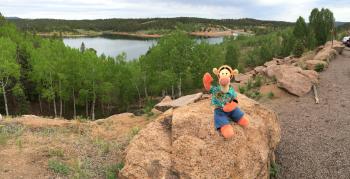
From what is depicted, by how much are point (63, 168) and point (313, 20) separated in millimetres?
42798

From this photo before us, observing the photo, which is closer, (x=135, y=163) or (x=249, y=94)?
(x=135, y=163)

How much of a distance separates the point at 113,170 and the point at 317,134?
860 centimetres

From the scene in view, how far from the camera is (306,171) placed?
1211 centimetres

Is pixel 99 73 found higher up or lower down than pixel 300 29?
lower down

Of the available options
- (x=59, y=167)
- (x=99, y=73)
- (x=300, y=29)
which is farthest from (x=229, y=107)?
(x=300, y=29)

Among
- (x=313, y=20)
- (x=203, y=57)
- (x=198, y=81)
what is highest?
(x=313, y=20)

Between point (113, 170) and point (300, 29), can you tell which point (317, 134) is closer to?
point (113, 170)

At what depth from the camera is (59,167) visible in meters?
10.4

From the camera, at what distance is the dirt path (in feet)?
40.0

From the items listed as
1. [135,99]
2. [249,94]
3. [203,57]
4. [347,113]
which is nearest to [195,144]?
[347,113]

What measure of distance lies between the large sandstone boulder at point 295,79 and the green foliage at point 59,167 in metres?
14.5

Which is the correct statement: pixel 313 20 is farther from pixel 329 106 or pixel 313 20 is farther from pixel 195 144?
pixel 195 144

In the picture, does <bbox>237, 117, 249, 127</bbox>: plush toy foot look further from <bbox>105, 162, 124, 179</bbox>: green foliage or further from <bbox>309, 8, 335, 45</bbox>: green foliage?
<bbox>309, 8, 335, 45</bbox>: green foliage

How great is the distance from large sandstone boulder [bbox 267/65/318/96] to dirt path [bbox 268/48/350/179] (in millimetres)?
515
